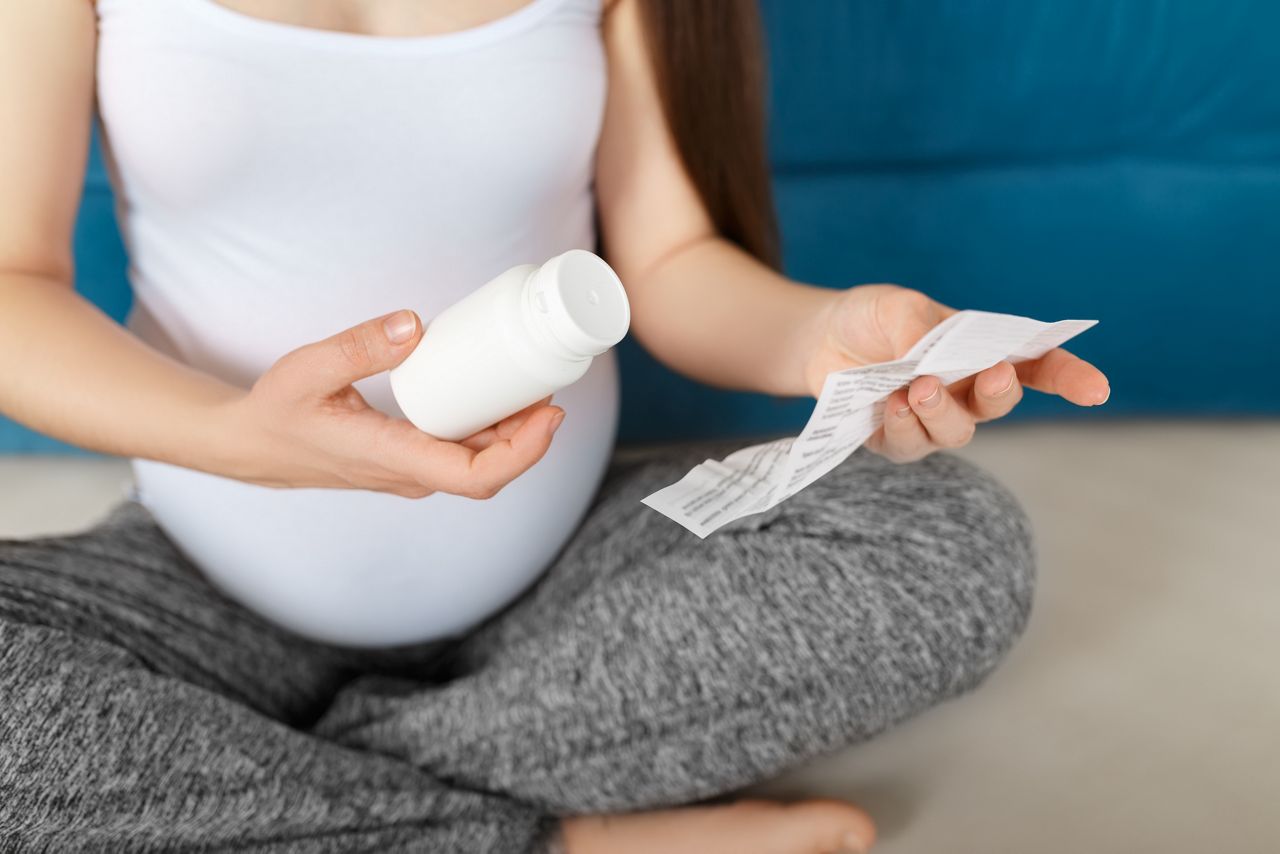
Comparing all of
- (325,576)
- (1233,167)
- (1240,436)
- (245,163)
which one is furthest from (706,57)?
(1240,436)

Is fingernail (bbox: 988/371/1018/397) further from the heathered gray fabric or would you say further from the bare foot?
the bare foot

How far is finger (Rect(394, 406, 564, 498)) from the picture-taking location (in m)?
0.45

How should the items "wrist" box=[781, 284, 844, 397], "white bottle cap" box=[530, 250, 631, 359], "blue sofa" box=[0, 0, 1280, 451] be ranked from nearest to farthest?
"white bottle cap" box=[530, 250, 631, 359] → "wrist" box=[781, 284, 844, 397] → "blue sofa" box=[0, 0, 1280, 451]

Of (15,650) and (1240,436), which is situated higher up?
(15,650)

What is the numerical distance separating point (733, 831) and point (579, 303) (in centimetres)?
39

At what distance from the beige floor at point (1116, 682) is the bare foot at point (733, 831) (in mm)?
44

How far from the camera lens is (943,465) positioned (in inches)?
28.1

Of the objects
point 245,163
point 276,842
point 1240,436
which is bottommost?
point 1240,436

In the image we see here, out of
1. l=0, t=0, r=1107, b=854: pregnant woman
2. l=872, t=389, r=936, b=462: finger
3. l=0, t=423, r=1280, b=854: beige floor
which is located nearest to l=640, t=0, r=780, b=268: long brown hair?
l=0, t=0, r=1107, b=854: pregnant woman

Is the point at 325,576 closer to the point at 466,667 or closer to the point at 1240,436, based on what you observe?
the point at 466,667

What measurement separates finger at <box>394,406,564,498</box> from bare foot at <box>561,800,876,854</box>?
1.00 ft

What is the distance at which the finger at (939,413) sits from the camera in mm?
491

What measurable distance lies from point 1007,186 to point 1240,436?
336mm

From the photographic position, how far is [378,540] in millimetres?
672
